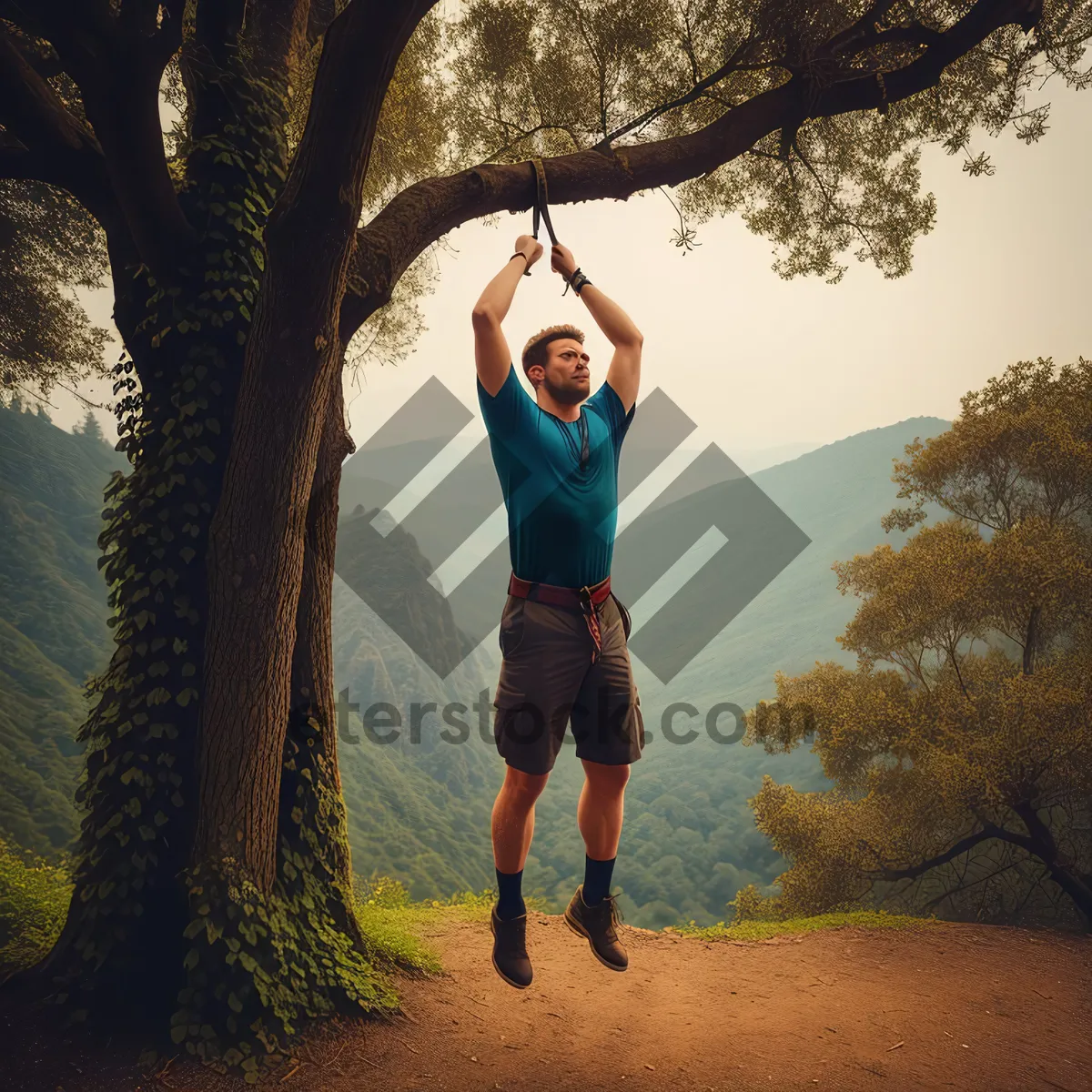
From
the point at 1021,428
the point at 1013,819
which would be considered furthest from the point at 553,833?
the point at 1021,428

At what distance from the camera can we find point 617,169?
3.97 m

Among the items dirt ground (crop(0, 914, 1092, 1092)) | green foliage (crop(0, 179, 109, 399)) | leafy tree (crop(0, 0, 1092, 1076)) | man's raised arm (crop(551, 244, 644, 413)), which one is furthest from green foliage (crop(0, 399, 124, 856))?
man's raised arm (crop(551, 244, 644, 413))

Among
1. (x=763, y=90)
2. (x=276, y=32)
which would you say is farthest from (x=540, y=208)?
(x=763, y=90)

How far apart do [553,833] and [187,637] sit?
670 inches

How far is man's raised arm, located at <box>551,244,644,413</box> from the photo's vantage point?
2.58m

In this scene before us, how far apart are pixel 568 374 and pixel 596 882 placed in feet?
5.65

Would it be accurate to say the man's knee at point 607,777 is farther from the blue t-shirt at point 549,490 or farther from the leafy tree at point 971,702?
the leafy tree at point 971,702

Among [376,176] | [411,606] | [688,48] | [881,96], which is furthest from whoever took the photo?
[411,606]

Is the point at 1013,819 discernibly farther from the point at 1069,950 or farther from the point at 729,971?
the point at 729,971

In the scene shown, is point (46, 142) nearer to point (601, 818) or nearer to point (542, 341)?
point (542, 341)

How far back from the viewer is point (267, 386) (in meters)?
2.98

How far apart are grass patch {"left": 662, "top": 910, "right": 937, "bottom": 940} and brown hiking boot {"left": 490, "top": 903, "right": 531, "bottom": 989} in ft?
12.2

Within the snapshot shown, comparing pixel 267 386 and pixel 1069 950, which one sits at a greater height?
pixel 267 386

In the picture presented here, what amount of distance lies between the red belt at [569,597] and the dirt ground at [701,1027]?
2214mm
